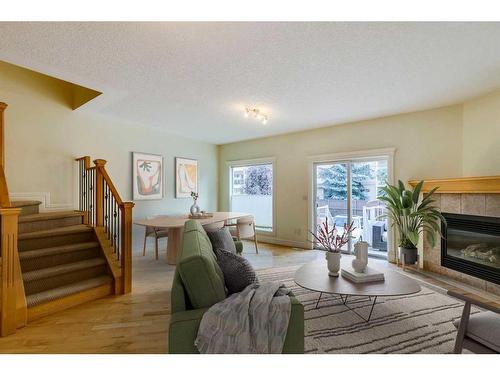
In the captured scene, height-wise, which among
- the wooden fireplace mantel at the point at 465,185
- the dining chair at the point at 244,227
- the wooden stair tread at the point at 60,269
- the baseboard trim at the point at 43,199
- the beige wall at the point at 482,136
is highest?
the beige wall at the point at 482,136

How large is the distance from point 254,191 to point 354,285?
4020 millimetres

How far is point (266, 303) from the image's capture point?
4.66 feet

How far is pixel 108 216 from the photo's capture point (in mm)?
3312

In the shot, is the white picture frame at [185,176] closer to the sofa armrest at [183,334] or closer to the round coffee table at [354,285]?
the round coffee table at [354,285]

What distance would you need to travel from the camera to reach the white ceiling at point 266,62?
194 cm

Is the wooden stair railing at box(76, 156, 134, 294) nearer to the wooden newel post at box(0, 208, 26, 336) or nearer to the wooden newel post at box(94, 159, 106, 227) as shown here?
the wooden newel post at box(94, 159, 106, 227)

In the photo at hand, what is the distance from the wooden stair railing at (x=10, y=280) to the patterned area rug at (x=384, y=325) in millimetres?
2391

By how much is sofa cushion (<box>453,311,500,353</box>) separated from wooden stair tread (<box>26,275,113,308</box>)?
3193mm

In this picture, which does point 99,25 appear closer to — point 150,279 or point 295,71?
point 295,71

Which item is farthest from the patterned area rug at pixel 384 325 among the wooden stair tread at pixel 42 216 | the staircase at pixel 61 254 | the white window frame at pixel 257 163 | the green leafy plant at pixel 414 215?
the wooden stair tread at pixel 42 216

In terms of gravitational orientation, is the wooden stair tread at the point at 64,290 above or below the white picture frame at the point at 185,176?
below

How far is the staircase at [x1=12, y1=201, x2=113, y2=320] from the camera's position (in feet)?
8.10

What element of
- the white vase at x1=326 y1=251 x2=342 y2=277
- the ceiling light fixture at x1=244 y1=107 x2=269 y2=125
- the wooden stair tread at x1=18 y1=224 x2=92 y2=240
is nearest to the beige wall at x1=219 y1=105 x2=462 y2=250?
the ceiling light fixture at x1=244 y1=107 x2=269 y2=125

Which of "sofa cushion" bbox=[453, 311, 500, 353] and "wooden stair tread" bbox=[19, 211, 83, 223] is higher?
"wooden stair tread" bbox=[19, 211, 83, 223]
